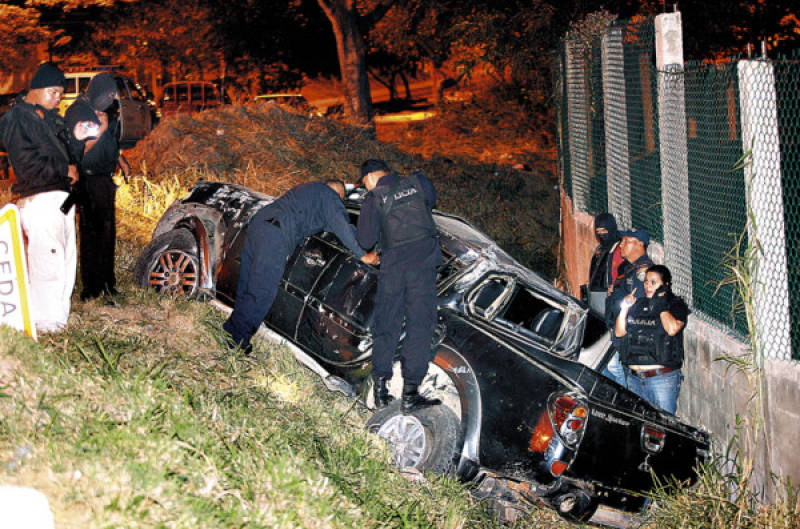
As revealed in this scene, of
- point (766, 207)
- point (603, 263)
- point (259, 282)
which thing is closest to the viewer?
point (766, 207)

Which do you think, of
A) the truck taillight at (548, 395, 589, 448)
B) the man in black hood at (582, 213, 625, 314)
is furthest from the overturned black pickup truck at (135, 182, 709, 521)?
the man in black hood at (582, 213, 625, 314)

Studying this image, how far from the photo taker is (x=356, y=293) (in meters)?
6.35

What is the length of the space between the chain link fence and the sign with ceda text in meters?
4.49

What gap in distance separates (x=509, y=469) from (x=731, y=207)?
8.04ft

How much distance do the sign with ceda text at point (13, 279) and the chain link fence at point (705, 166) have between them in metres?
4.49

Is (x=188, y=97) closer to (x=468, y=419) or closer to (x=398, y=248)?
(x=398, y=248)

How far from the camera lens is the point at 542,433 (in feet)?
17.9

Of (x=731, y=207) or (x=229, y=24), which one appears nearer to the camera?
(x=731, y=207)

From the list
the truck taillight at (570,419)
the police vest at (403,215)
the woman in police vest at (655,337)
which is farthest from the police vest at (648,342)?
the police vest at (403,215)

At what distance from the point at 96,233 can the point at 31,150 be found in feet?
4.31

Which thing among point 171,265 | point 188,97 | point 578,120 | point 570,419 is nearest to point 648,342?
point 570,419

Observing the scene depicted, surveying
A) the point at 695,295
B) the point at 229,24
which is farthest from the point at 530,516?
the point at 229,24

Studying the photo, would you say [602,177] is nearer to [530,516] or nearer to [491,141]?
[530,516]

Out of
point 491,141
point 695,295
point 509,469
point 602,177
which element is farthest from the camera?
point 491,141
